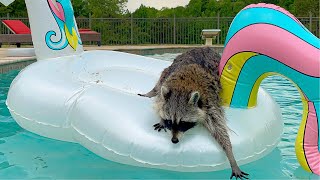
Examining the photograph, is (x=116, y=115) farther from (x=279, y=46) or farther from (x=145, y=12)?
(x=145, y=12)

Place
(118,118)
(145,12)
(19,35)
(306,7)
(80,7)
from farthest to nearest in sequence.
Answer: (80,7)
(145,12)
(306,7)
(19,35)
(118,118)

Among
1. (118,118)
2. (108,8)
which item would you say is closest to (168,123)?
(118,118)

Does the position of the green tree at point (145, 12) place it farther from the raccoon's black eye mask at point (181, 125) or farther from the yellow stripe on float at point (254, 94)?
the raccoon's black eye mask at point (181, 125)

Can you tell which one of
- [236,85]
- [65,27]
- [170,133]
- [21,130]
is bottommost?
[21,130]

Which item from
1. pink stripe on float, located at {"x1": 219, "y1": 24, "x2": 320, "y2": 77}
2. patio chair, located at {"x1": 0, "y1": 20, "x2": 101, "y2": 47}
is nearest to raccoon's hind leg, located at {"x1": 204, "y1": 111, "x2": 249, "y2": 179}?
pink stripe on float, located at {"x1": 219, "y1": 24, "x2": 320, "y2": 77}

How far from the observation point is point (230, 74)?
3.90m

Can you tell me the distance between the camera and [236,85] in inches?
153

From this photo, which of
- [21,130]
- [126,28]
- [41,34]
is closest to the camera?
[21,130]

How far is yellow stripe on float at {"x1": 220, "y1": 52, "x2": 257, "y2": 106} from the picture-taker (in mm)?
A: 3801

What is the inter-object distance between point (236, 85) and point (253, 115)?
305 mm

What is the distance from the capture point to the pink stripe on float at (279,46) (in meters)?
3.44

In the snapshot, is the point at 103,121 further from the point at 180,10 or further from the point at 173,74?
the point at 180,10

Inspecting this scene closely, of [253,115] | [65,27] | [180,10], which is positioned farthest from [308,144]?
[180,10]

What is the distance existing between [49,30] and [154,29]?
1695 centimetres
